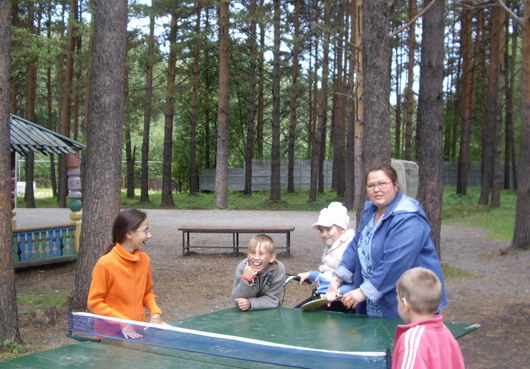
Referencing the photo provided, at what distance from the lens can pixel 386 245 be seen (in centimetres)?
411

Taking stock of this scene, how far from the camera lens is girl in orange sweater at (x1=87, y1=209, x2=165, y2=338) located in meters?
4.20

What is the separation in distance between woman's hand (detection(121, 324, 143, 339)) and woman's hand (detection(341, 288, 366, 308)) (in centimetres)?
130

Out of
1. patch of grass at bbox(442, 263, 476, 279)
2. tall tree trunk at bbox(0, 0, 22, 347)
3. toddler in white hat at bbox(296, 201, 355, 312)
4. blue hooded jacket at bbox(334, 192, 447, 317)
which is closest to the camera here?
blue hooded jacket at bbox(334, 192, 447, 317)

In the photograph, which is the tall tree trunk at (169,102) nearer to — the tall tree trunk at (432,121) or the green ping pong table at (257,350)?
the tall tree trunk at (432,121)

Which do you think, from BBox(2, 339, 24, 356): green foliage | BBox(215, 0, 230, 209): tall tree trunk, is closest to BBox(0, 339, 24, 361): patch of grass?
BBox(2, 339, 24, 356): green foliage

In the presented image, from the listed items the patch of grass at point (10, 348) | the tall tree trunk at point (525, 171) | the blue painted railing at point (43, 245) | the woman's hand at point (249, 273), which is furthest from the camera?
the tall tree trunk at point (525, 171)

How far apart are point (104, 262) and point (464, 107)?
30113 millimetres

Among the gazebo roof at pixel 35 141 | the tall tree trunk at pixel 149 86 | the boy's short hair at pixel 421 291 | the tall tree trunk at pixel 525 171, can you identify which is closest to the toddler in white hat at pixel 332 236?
the boy's short hair at pixel 421 291

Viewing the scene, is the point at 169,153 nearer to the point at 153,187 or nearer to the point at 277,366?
the point at 153,187

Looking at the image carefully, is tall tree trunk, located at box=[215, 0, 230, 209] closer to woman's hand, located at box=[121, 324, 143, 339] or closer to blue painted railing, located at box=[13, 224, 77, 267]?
blue painted railing, located at box=[13, 224, 77, 267]

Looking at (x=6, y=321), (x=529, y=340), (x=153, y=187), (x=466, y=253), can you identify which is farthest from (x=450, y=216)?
(x=153, y=187)

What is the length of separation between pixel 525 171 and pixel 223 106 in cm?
1640

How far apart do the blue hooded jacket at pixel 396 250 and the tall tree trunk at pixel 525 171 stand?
37.2ft

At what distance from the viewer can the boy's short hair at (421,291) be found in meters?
2.94
